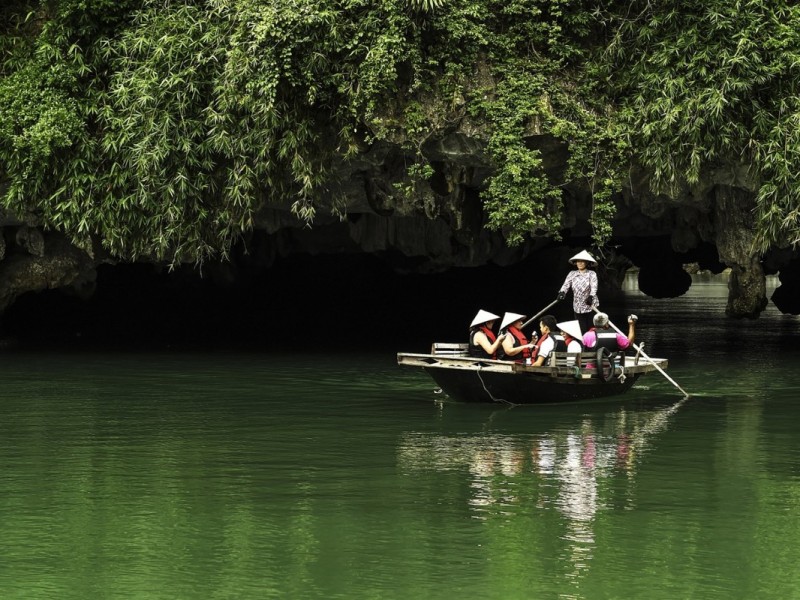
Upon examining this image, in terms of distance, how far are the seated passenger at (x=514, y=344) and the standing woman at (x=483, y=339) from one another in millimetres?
Answer: 84

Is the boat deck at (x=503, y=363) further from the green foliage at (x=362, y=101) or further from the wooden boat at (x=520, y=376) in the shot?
the green foliage at (x=362, y=101)

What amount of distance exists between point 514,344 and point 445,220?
7439 millimetres

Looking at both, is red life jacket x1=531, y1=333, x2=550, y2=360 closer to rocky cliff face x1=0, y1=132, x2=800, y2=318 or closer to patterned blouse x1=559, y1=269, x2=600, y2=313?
patterned blouse x1=559, y1=269, x2=600, y2=313

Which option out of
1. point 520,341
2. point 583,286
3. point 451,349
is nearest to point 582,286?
point 583,286

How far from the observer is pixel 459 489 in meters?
9.76

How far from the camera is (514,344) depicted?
15102mm

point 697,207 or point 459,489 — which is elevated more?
point 697,207

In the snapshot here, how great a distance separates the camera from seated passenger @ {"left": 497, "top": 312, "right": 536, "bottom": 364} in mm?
15008

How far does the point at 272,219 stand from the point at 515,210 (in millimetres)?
5647

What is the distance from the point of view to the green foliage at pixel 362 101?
1736 centimetres

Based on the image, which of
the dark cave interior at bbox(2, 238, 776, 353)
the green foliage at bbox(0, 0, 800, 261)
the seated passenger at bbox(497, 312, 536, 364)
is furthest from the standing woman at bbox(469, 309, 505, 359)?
the dark cave interior at bbox(2, 238, 776, 353)

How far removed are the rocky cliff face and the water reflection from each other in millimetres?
4843

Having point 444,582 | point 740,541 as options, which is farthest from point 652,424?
point 444,582

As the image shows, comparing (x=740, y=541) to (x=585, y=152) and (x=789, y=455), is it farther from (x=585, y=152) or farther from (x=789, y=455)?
(x=585, y=152)
